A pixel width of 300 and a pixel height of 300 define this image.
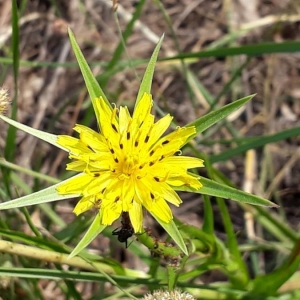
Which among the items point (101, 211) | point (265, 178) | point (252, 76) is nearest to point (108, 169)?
point (101, 211)

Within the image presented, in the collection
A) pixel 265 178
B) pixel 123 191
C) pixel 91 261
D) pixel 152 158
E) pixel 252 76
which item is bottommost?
pixel 91 261

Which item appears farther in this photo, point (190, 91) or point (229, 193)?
point (190, 91)

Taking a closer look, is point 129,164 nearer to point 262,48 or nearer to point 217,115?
point 217,115

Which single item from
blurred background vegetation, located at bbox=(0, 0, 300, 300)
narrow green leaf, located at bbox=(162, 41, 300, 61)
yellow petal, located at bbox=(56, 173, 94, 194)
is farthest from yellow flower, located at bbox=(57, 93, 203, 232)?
blurred background vegetation, located at bbox=(0, 0, 300, 300)

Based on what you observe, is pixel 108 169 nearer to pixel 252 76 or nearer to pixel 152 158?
pixel 152 158

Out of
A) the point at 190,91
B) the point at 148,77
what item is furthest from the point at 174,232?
the point at 190,91

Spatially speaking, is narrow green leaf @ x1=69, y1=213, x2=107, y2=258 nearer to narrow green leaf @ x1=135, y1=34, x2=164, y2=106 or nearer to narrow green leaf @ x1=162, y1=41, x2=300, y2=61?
narrow green leaf @ x1=135, y1=34, x2=164, y2=106
